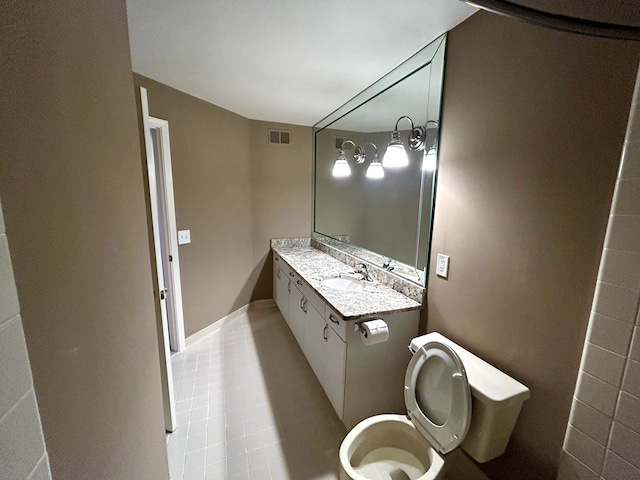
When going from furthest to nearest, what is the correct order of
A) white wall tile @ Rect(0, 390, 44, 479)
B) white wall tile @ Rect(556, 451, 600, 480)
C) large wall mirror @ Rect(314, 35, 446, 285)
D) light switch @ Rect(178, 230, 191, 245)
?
1. light switch @ Rect(178, 230, 191, 245)
2. large wall mirror @ Rect(314, 35, 446, 285)
3. white wall tile @ Rect(556, 451, 600, 480)
4. white wall tile @ Rect(0, 390, 44, 479)

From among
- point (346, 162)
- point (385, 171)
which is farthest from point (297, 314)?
point (346, 162)

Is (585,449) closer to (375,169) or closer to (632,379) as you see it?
(632,379)

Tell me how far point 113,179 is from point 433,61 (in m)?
1.66

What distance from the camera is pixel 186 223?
7.78 ft

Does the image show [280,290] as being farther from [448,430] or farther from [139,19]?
[139,19]

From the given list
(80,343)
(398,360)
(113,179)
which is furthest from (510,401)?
(113,179)

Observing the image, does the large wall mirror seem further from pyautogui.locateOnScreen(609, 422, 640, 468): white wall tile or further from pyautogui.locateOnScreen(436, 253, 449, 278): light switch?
pyautogui.locateOnScreen(609, 422, 640, 468): white wall tile

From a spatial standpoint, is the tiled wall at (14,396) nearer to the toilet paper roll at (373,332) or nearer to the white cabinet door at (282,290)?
the toilet paper roll at (373,332)

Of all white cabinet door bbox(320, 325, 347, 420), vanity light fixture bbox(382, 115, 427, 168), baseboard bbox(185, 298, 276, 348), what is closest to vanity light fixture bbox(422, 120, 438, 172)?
vanity light fixture bbox(382, 115, 427, 168)

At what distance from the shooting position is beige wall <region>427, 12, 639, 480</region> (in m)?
0.85

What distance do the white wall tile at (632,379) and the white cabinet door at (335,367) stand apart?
1.07m

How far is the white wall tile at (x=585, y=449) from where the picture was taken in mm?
812

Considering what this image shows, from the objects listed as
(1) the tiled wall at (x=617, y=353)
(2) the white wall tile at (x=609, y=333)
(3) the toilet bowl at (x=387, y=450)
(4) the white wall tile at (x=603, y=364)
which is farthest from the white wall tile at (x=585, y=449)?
(3) the toilet bowl at (x=387, y=450)

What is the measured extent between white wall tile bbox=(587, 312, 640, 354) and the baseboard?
284cm
